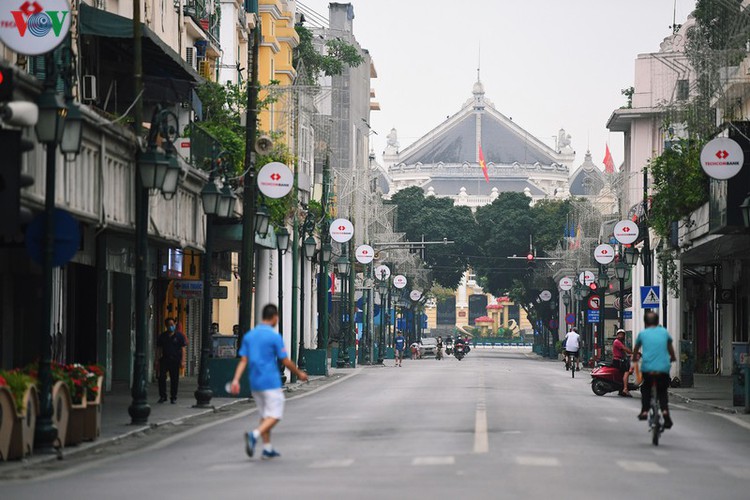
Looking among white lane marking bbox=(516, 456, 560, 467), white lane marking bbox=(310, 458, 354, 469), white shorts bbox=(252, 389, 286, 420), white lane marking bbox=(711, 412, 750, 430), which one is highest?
white shorts bbox=(252, 389, 286, 420)

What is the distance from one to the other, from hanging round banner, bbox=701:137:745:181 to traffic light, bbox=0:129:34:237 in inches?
726

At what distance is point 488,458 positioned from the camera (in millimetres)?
18125

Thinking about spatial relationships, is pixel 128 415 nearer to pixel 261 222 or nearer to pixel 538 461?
pixel 261 222

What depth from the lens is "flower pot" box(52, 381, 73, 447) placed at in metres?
20.3

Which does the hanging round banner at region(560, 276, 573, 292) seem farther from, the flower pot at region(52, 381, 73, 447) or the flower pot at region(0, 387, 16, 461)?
the flower pot at region(0, 387, 16, 461)

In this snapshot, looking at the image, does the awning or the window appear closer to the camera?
the awning

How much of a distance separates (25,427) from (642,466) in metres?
7.13

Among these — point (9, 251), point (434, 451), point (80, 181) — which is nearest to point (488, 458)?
point (434, 451)

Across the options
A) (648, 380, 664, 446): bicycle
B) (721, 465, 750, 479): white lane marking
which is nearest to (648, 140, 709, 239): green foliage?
(648, 380, 664, 446): bicycle

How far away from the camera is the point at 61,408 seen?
20656mm

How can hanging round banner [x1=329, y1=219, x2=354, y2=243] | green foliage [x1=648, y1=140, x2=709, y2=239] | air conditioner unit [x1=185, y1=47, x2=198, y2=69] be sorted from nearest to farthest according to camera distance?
1. green foliage [x1=648, y1=140, x2=709, y2=239]
2. air conditioner unit [x1=185, y1=47, x2=198, y2=69]
3. hanging round banner [x1=329, y1=219, x2=354, y2=243]

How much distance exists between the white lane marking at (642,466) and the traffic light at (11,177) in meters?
7.81

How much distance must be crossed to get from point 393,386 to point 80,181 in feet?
62.2

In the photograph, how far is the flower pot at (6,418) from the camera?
59.7 ft
